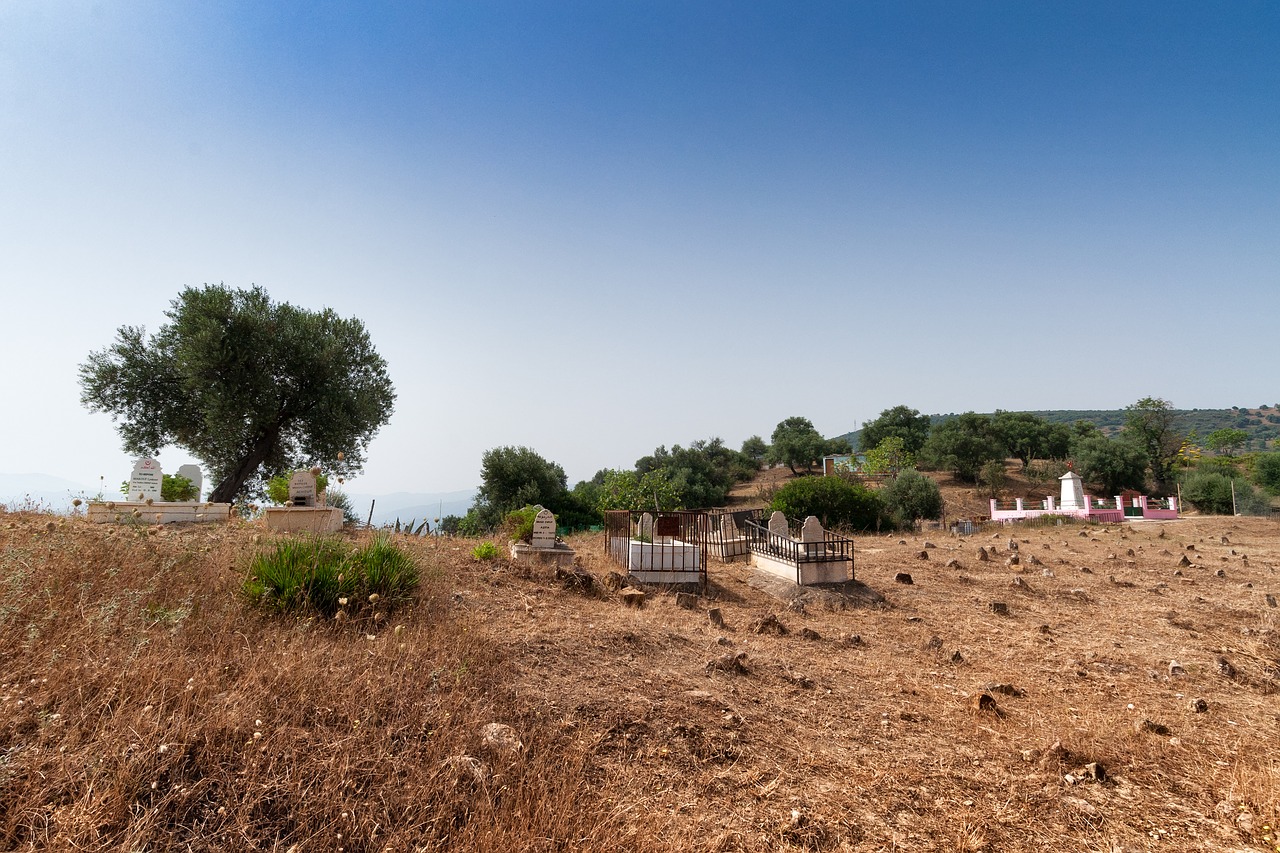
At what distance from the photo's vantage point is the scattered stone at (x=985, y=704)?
5.48 metres

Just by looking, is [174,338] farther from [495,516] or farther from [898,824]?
[898,824]

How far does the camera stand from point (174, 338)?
1903cm

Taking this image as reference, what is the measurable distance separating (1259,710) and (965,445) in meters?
56.9

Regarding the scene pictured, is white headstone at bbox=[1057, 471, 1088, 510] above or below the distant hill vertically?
below

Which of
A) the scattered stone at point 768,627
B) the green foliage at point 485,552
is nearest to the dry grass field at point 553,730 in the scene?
the scattered stone at point 768,627

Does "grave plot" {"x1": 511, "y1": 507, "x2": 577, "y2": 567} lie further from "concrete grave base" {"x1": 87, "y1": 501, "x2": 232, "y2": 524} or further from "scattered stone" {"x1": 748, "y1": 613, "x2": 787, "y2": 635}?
"concrete grave base" {"x1": 87, "y1": 501, "x2": 232, "y2": 524}

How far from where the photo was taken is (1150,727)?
5184mm

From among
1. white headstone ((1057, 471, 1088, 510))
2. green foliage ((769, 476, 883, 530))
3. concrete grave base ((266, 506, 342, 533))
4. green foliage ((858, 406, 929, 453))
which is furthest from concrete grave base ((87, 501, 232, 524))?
green foliage ((858, 406, 929, 453))

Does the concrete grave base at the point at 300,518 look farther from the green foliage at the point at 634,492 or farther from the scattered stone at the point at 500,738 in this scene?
the green foliage at the point at 634,492

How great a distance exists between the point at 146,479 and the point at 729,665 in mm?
14537

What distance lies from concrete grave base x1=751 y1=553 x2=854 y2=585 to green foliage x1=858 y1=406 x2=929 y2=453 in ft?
200

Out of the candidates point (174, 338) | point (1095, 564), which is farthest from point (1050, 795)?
point (174, 338)

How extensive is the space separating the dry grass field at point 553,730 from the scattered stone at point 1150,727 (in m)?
0.08

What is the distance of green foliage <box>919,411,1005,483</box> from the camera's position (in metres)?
56.7
